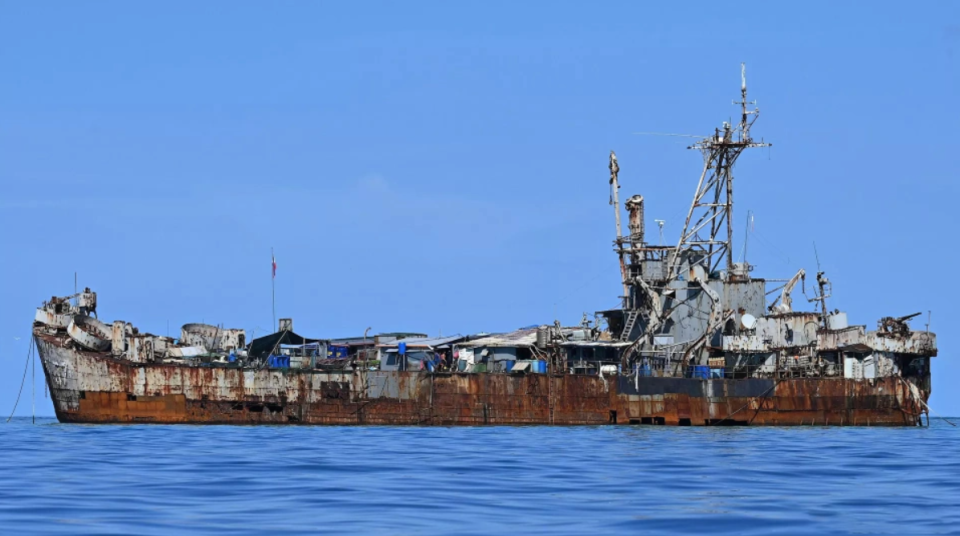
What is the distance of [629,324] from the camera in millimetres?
70750

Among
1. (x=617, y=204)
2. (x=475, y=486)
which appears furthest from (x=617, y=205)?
(x=475, y=486)

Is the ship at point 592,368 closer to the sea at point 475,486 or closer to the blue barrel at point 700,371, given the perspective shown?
the blue barrel at point 700,371

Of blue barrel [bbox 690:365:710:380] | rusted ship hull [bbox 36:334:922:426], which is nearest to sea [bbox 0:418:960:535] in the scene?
rusted ship hull [bbox 36:334:922:426]

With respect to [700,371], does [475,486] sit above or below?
below

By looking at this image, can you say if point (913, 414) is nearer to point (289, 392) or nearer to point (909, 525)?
point (289, 392)

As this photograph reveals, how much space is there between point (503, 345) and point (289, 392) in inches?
478

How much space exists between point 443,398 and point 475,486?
3894 centimetres

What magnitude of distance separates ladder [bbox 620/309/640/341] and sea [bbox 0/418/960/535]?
1948 centimetres

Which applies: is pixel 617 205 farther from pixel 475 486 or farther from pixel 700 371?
pixel 475 486

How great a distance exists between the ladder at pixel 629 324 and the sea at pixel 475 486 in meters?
19.5

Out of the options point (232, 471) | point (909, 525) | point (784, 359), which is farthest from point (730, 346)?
point (909, 525)

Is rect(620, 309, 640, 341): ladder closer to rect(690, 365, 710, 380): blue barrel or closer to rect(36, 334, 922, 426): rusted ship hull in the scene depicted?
rect(36, 334, 922, 426): rusted ship hull

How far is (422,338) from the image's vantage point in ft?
247

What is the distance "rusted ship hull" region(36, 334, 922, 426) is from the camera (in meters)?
67.3
